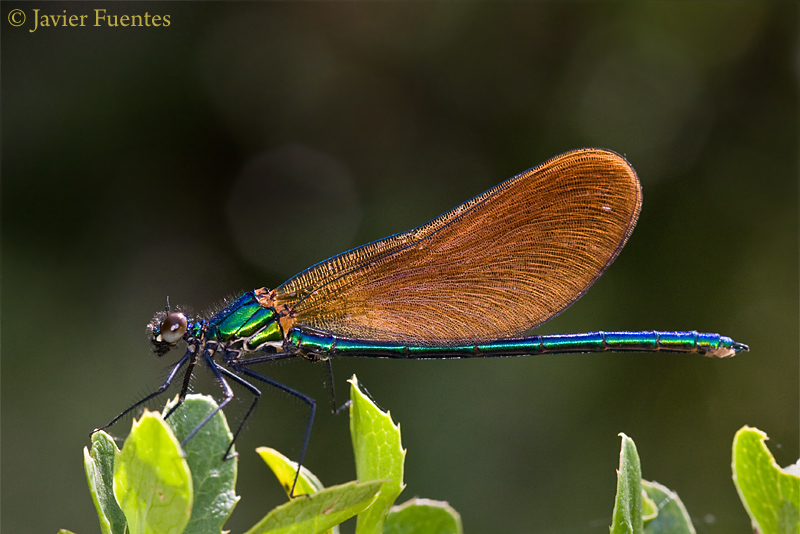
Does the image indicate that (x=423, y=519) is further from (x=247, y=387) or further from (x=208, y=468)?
(x=247, y=387)

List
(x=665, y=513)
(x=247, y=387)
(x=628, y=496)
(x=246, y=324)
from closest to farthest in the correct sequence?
1. (x=628, y=496)
2. (x=665, y=513)
3. (x=247, y=387)
4. (x=246, y=324)

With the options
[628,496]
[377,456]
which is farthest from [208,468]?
[628,496]

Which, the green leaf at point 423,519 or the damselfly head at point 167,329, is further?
the damselfly head at point 167,329

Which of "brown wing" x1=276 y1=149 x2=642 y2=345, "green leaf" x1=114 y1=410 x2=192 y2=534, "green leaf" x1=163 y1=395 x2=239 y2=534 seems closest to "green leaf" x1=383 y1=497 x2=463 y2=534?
"green leaf" x1=163 y1=395 x2=239 y2=534

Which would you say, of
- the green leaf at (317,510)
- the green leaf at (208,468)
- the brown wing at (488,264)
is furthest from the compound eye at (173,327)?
the green leaf at (317,510)

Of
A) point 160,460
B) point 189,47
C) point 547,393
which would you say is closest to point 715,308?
point 547,393

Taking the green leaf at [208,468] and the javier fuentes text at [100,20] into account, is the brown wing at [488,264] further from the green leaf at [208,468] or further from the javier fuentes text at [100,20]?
the javier fuentes text at [100,20]
